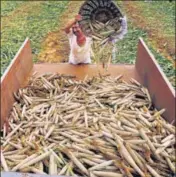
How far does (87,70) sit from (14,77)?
1310mm

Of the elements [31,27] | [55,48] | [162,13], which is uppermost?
[162,13]

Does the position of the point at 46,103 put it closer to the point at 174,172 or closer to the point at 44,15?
the point at 174,172

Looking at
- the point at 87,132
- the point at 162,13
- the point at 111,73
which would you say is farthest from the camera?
the point at 162,13

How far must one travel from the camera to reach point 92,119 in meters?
3.88

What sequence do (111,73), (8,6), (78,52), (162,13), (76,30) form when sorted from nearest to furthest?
A: (76,30) < (111,73) < (78,52) < (162,13) < (8,6)

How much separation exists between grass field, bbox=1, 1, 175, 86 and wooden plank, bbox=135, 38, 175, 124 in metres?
1.58

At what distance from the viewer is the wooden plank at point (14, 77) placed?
3988mm

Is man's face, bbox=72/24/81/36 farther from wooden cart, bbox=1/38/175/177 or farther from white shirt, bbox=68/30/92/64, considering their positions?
wooden cart, bbox=1/38/175/177

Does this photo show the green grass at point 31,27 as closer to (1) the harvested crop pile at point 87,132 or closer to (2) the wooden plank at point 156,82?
(1) the harvested crop pile at point 87,132

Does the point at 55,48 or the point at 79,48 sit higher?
the point at 79,48

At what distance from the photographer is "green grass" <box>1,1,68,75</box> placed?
821cm

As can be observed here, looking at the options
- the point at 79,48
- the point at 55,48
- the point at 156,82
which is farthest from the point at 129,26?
the point at 156,82

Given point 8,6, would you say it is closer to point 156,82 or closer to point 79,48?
point 79,48

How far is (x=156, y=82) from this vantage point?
4270mm
